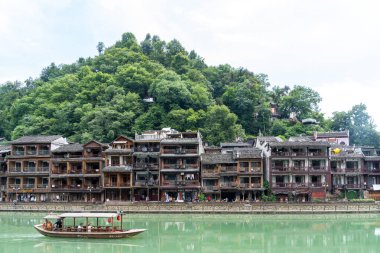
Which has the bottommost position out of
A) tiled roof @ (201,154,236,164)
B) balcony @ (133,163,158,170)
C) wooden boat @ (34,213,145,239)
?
wooden boat @ (34,213,145,239)

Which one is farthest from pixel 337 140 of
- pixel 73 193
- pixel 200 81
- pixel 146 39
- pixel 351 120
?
pixel 146 39

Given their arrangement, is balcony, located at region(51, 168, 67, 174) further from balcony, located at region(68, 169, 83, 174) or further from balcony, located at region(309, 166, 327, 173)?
balcony, located at region(309, 166, 327, 173)

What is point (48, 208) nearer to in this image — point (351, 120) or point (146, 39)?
point (351, 120)

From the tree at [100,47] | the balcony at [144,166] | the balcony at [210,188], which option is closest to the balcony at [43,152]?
the balcony at [144,166]

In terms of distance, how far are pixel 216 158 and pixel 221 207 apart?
30.0ft

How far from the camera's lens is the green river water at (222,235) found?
32.4m

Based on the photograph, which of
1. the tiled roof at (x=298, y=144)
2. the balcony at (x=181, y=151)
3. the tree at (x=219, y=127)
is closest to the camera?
the tiled roof at (x=298, y=144)

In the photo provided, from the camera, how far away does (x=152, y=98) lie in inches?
3282

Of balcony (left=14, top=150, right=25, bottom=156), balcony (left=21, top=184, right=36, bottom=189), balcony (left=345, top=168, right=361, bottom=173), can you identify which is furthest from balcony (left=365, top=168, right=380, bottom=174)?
balcony (left=14, top=150, right=25, bottom=156)

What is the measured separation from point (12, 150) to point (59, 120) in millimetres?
16234

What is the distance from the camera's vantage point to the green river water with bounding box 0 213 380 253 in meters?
32.4

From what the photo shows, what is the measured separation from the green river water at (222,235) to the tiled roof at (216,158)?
10.0 m

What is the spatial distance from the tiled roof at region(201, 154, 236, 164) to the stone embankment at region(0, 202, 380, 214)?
8073mm

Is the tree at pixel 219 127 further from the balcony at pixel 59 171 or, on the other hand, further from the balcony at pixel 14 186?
the balcony at pixel 14 186
